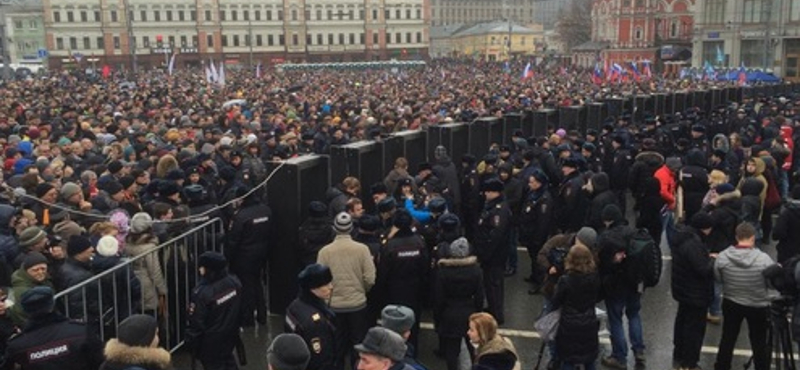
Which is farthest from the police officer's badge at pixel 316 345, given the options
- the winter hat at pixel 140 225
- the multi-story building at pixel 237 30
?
the multi-story building at pixel 237 30

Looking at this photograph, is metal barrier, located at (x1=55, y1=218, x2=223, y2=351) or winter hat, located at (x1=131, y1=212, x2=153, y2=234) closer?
metal barrier, located at (x1=55, y1=218, x2=223, y2=351)

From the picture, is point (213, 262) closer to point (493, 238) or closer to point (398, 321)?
point (398, 321)

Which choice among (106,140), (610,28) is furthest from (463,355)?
(610,28)

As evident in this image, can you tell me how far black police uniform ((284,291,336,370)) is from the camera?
19.0 ft

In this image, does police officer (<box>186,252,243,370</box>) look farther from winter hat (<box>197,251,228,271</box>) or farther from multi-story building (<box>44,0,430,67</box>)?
multi-story building (<box>44,0,430,67</box>)

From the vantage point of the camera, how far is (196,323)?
21.4ft

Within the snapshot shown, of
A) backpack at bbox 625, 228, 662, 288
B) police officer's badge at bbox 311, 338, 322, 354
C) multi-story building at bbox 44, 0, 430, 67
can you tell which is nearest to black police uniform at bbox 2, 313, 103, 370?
police officer's badge at bbox 311, 338, 322, 354

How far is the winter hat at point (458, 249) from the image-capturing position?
23.1 ft

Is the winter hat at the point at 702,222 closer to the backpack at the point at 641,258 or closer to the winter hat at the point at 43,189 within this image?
the backpack at the point at 641,258

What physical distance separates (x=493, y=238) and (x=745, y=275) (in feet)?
9.42

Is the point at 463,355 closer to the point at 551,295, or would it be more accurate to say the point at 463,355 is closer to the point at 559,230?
the point at 551,295

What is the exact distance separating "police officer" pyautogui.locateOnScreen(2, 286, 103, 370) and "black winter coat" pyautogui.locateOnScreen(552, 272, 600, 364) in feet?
13.4

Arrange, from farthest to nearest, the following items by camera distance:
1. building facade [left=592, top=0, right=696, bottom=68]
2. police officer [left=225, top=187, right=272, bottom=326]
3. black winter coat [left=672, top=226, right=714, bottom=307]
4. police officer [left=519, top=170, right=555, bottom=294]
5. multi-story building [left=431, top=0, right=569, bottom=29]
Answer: multi-story building [left=431, top=0, right=569, bottom=29], building facade [left=592, top=0, right=696, bottom=68], police officer [left=519, top=170, right=555, bottom=294], police officer [left=225, top=187, right=272, bottom=326], black winter coat [left=672, top=226, right=714, bottom=307]

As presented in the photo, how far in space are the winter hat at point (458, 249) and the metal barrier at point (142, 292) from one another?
9.70 feet
